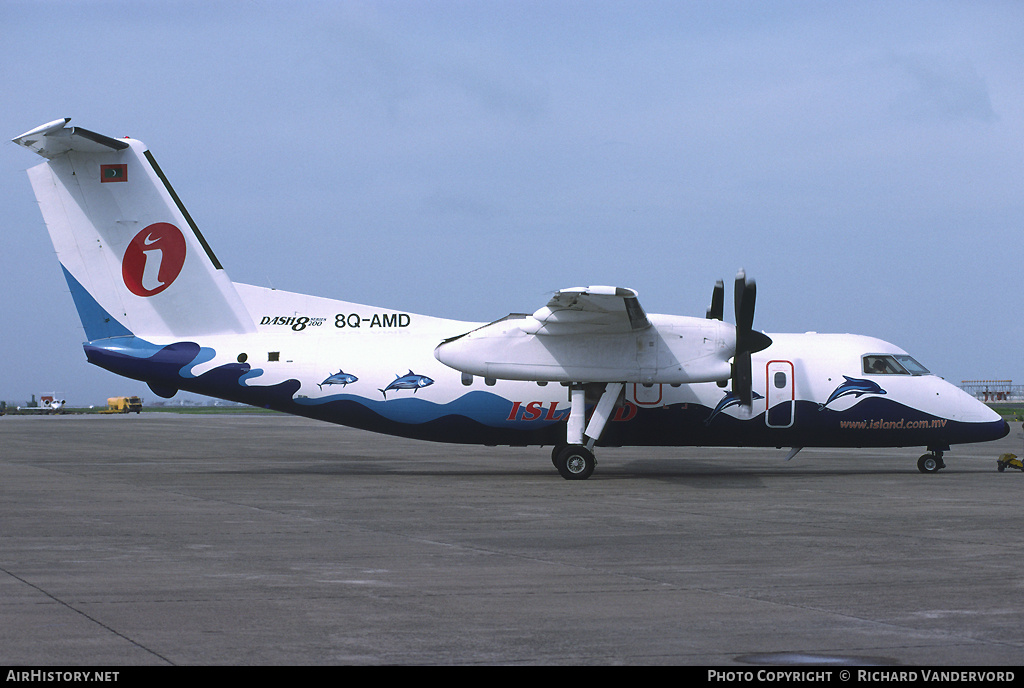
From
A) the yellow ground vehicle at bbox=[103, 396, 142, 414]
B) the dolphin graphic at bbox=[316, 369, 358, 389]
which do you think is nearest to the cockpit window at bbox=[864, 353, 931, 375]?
the dolphin graphic at bbox=[316, 369, 358, 389]

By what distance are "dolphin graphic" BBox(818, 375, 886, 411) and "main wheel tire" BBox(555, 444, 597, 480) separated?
5.74 m

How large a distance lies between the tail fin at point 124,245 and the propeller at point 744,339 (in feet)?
36.1

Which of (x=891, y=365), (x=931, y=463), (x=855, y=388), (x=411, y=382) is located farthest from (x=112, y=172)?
(x=931, y=463)

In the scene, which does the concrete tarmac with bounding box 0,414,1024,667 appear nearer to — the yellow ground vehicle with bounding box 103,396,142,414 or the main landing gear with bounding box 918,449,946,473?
the main landing gear with bounding box 918,449,946,473

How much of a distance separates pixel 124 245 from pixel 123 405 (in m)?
89.5

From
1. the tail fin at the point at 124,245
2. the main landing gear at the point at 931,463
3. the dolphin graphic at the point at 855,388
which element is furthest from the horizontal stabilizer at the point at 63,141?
the main landing gear at the point at 931,463

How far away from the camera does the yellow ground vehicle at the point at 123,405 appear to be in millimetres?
104625

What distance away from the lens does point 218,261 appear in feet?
75.8

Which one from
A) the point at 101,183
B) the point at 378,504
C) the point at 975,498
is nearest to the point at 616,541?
the point at 378,504

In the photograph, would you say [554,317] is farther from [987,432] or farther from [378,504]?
[987,432]

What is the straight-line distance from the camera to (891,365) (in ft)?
76.9

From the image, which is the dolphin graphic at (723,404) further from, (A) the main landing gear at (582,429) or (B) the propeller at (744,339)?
(A) the main landing gear at (582,429)

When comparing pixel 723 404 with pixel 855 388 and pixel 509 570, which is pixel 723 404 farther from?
pixel 509 570

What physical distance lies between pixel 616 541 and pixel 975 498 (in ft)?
29.2
